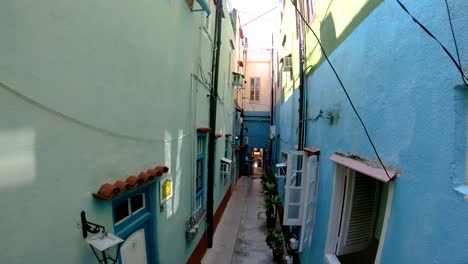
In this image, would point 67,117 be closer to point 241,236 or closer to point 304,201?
point 304,201

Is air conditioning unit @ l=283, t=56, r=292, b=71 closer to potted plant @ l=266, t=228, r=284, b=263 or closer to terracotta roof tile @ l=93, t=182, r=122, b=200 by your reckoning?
potted plant @ l=266, t=228, r=284, b=263

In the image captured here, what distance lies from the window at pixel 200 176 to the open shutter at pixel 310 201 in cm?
273

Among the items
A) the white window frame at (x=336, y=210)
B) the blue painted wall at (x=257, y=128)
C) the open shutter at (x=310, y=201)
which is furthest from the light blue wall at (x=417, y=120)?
the blue painted wall at (x=257, y=128)

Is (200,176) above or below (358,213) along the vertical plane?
below

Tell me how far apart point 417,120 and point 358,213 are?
2.40 m

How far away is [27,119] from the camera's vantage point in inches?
70.7

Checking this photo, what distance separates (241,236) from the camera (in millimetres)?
8523

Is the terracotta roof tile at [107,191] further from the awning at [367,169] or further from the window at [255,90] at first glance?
the window at [255,90]

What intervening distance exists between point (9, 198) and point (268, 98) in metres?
18.2

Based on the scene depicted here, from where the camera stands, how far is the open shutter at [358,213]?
3756 millimetres

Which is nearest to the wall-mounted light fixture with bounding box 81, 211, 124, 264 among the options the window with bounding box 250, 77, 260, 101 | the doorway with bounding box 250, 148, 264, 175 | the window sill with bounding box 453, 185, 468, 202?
the window sill with bounding box 453, 185, 468, 202

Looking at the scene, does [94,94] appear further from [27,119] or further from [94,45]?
[27,119]

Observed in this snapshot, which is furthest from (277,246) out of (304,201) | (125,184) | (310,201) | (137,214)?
(125,184)

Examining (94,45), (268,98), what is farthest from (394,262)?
(268,98)
